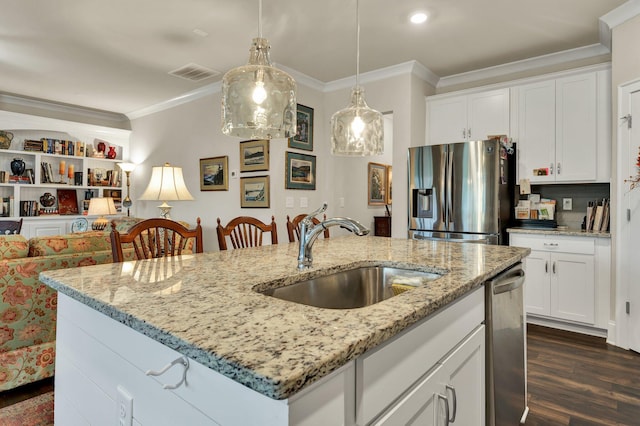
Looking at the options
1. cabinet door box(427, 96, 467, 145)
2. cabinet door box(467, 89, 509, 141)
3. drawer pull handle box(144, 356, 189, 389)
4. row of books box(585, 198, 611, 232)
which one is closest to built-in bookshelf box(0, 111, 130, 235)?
cabinet door box(427, 96, 467, 145)

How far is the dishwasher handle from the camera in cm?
144

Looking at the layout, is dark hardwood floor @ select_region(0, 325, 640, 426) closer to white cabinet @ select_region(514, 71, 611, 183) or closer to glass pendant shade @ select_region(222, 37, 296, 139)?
white cabinet @ select_region(514, 71, 611, 183)

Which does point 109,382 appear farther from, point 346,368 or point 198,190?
point 198,190

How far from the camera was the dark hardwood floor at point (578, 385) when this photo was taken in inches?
76.5

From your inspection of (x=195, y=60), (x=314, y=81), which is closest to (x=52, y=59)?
(x=195, y=60)

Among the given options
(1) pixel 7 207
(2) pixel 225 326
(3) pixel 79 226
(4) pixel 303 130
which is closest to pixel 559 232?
(4) pixel 303 130

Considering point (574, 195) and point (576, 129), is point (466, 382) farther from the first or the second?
point (574, 195)

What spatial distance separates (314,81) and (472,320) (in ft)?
11.8

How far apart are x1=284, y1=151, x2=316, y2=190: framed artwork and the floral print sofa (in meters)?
2.18

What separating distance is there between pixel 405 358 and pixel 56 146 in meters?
6.34

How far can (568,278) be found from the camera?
3166 mm

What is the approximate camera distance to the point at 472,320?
1.28 metres

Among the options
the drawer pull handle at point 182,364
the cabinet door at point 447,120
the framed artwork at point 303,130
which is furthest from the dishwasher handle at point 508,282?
the framed artwork at point 303,130

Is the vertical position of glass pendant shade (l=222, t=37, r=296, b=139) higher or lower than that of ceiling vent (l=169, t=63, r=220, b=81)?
lower
